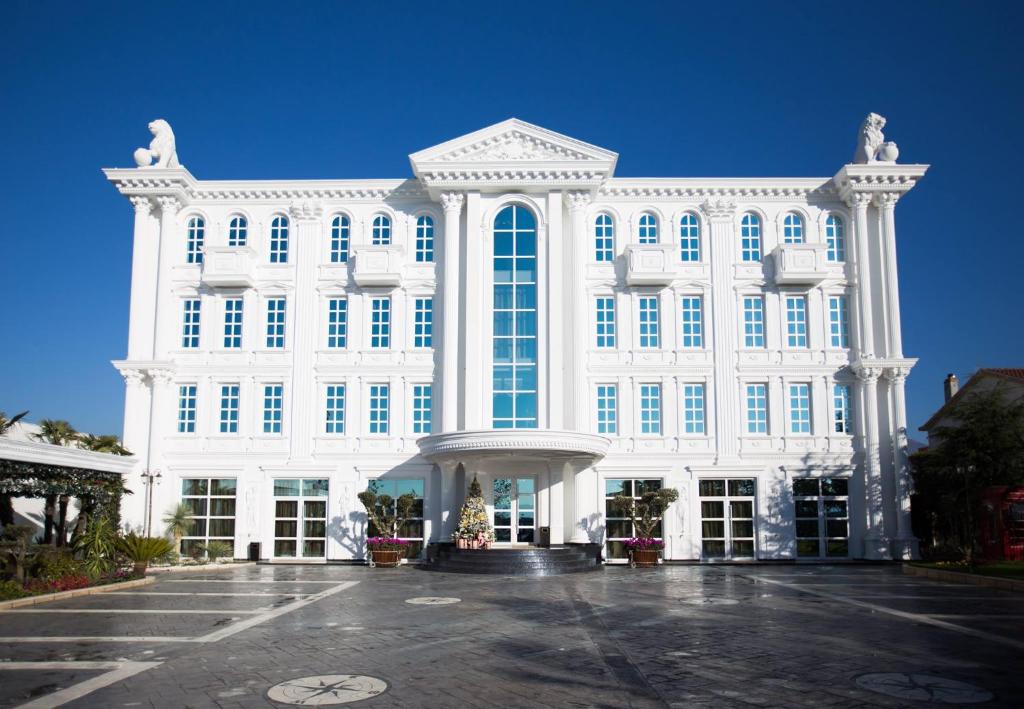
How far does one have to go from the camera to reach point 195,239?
31094mm

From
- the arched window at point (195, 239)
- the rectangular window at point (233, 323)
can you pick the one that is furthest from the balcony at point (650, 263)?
the arched window at point (195, 239)

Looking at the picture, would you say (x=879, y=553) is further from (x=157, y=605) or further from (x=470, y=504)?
(x=157, y=605)

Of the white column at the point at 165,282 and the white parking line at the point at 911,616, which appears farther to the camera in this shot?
the white column at the point at 165,282

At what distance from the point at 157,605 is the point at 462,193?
17.5 metres

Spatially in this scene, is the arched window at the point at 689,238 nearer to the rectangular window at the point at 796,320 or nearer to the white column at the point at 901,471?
the rectangular window at the point at 796,320

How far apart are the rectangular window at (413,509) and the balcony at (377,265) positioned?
683 cm

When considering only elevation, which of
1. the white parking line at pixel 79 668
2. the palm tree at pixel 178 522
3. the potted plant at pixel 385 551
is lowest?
the white parking line at pixel 79 668

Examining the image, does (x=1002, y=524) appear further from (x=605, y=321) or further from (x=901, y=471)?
(x=605, y=321)

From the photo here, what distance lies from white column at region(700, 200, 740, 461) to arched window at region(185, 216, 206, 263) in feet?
59.0

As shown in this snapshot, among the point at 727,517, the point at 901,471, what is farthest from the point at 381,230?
the point at 901,471

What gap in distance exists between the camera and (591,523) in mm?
28422

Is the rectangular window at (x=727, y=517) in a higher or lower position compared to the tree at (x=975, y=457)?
lower

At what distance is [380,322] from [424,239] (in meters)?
3.37

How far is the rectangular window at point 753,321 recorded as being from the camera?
29.9 m
